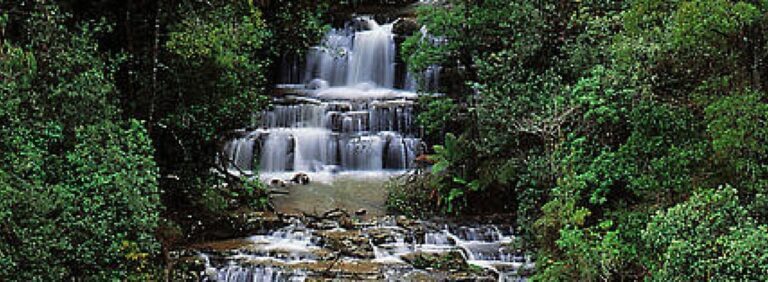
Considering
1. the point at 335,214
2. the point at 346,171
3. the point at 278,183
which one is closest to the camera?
the point at 335,214

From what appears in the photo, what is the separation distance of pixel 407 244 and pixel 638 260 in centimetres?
428

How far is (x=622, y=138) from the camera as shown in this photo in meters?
9.80

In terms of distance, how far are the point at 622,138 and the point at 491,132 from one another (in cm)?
355

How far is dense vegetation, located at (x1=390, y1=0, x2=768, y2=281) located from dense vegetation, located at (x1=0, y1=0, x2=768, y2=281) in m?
0.02

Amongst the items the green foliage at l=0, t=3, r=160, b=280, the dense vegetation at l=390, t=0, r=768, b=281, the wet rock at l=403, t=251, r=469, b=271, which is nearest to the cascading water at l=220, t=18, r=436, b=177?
the dense vegetation at l=390, t=0, r=768, b=281

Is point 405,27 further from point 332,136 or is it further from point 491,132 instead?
point 491,132

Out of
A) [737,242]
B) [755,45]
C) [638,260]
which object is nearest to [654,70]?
[755,45]

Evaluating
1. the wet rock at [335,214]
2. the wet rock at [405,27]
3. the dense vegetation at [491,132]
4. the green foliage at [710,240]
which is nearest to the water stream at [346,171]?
the wet rock at [335,214]

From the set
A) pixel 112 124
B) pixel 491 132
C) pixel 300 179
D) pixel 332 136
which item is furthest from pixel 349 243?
pixel 332 136

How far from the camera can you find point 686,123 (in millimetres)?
8789

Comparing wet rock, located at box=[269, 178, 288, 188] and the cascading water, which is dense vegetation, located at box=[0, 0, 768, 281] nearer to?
wet rock, located at box=[269, 178, 288, 188]

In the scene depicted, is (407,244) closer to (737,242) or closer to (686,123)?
(686,123)

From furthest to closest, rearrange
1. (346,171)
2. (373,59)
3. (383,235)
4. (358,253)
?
(373,59), (346,171), (383,235), (358,253)

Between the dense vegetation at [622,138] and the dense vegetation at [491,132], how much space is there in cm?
2
